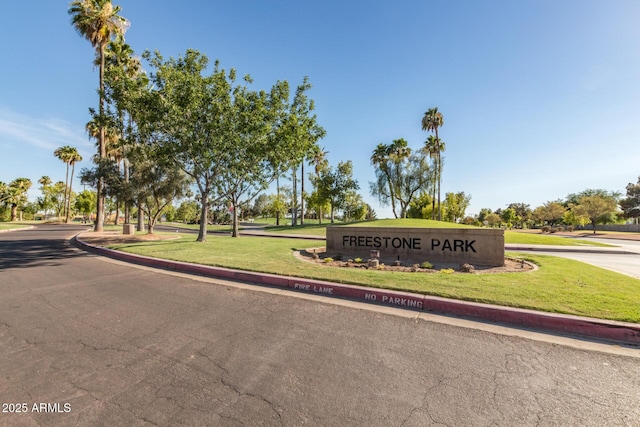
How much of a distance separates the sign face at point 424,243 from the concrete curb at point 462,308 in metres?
5.32

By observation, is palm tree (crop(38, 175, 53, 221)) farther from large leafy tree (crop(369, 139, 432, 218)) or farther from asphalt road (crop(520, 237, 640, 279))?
asphalt road (crop(520, 237, 640, 279))

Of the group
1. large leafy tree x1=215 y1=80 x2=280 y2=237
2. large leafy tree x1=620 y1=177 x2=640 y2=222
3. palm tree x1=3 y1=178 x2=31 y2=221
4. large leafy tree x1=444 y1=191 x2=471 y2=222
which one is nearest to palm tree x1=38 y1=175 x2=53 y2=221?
palm tree x1=3 y1=178 x2=31 y2=221

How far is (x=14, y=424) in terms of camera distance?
7.98ft

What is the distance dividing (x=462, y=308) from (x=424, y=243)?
5808 millimetres

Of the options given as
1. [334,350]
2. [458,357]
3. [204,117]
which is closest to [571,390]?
[458,357]

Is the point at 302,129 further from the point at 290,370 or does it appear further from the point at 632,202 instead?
the point at 632,202

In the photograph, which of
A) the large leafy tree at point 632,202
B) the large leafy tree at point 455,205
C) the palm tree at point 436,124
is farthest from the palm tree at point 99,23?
the large leafy tree at point 632,202

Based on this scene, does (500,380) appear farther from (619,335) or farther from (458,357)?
(619,335)

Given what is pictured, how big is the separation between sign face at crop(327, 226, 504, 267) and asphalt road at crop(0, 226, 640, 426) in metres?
6.01

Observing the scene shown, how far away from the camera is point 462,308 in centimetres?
516

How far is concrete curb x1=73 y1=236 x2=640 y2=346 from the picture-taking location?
4152 mm

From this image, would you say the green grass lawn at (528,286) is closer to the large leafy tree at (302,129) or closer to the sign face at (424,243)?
the sign face at (424,243)

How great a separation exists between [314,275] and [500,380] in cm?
482

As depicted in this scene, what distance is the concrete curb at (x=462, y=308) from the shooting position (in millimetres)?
4152
